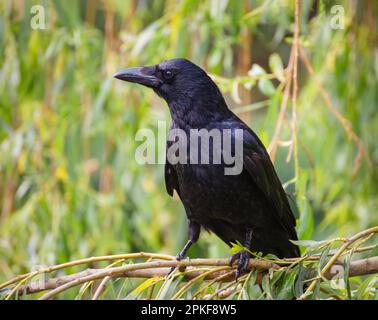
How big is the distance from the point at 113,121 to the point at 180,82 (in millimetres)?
1352

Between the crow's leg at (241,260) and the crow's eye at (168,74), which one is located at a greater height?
the crow's eye at (168,74)

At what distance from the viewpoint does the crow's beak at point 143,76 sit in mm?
2889

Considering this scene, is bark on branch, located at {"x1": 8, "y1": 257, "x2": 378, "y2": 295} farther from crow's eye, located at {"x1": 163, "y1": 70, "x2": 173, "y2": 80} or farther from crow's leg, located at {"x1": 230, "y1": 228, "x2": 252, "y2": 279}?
crow's eye, located at {"x1": 163, "y1": 70, "x2": 173, "y2": 80}

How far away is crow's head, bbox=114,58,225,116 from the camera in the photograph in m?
2.90

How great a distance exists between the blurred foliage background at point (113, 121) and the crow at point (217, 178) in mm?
926

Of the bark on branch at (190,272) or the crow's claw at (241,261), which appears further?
the crow's claw at (241,261)

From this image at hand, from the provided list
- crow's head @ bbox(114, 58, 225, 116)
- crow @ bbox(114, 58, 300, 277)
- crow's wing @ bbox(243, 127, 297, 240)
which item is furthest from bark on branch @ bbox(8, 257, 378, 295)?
crow's head @ bbox(114, 58, 225, 116)

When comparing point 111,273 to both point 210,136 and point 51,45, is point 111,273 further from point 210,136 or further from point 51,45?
point 51,45

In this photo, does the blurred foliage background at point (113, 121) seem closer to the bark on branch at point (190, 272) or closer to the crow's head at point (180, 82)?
the crow's head at point (180, 82)

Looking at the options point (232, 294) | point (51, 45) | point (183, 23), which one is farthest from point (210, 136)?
point (51, 45)

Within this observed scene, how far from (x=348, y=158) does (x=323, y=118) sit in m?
0.29

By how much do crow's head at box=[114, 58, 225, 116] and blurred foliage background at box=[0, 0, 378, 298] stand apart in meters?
0.92

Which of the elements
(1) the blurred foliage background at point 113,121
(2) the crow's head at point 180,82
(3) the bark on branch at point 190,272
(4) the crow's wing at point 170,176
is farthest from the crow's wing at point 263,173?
(1) the blurred foliage background at point 113,121

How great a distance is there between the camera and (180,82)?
2926 millimetres
